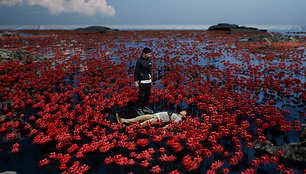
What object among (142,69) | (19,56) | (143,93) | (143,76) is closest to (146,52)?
(142,69)

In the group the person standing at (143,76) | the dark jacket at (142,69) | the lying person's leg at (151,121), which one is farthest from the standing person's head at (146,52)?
the lying person's leg at (151,121)

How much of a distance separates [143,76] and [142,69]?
340 millimetres

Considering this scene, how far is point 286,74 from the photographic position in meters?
20.2

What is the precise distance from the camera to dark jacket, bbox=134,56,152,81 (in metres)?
11.1

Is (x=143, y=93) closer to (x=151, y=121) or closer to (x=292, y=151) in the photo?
(x=151, y=121)

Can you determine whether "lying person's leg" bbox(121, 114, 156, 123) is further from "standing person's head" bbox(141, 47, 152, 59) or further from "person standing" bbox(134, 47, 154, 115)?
"standing person's head" bbox(141, 47, 152, 59)

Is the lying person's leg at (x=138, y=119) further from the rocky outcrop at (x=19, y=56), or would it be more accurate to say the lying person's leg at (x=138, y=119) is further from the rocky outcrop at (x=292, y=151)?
the rocky outcrop at (x=19, y=56)

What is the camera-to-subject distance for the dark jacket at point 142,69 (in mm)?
11142

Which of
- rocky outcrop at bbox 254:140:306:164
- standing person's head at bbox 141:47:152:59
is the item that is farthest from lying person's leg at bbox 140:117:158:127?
rocky outcrop at bbox 254:140:306:164

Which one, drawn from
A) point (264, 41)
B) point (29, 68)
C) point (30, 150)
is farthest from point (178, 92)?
point (264, 41)

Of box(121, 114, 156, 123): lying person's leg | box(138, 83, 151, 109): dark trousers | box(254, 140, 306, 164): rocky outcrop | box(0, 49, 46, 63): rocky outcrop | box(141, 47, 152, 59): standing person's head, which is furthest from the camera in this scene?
box(0, 49, 46, 63): rocky outcrop

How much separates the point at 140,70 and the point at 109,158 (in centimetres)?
453

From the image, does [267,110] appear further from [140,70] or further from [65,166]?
[65,166]

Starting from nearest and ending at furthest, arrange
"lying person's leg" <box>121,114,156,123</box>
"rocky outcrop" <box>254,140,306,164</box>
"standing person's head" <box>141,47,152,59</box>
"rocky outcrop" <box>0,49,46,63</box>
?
"rocky outcrop" <box>254,140,306,164</box> < "standing person's head" <box>141,47,152,59</box> < "lying person's leg" <box>121,114,156,123</box> < "rocky outcrop" <box>0,49,46,63</box>
